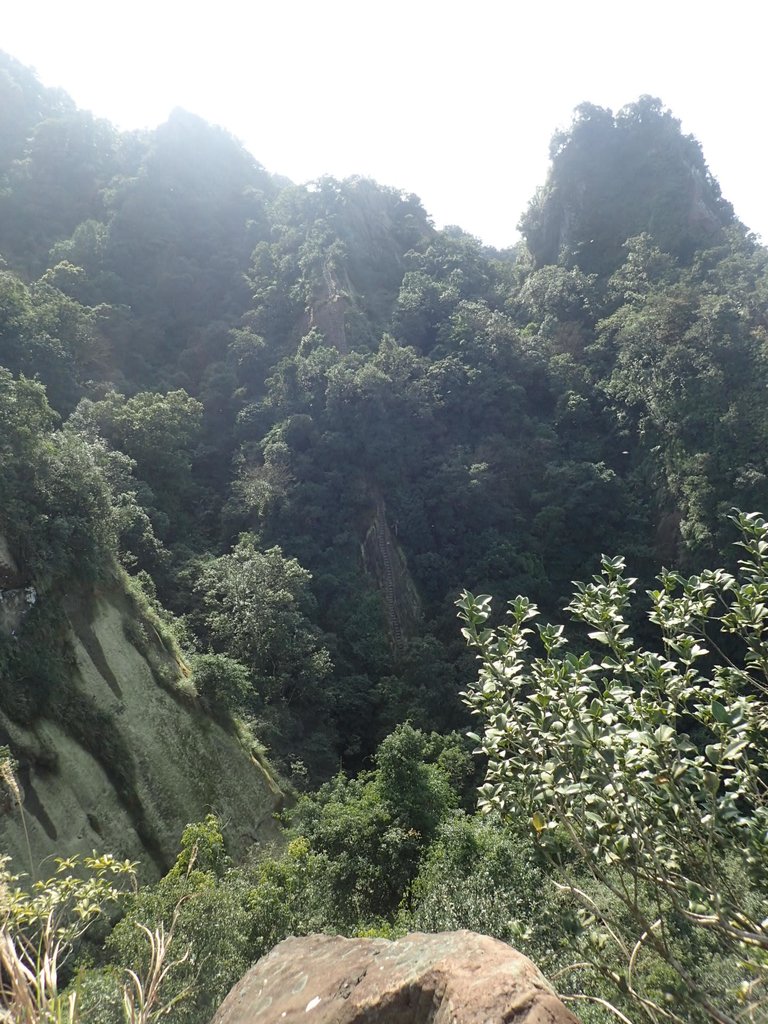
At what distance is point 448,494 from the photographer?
99.7 ft

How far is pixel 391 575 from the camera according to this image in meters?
29.2

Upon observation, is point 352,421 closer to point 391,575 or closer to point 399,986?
point 391,575

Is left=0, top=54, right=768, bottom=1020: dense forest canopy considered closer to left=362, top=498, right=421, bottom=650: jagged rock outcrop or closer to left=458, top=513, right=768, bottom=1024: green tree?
left=362, top=498, right=421, bottom=650: jagged rock outcrop

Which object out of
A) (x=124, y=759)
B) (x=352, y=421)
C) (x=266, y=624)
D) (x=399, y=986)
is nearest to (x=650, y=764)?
(x=399, y=986)

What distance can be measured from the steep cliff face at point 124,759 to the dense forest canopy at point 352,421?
820 millimetres

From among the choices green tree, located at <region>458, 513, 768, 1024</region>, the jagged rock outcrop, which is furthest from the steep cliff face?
the jagged rock outcrop

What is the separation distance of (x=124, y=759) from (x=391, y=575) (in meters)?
17.0

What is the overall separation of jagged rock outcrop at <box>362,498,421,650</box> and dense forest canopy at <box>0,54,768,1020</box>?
0.45 ft

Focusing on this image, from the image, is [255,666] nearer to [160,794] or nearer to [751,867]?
[160,794]

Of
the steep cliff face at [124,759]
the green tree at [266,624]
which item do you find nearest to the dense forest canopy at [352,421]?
the green tree at [266,624]

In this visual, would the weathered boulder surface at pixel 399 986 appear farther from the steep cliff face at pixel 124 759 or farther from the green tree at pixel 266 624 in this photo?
the green tree at pixel 266 624

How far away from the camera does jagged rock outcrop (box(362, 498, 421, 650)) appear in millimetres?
27891

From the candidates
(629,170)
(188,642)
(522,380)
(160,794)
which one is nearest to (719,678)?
(160,794)

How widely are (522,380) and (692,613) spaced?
33420 mm
